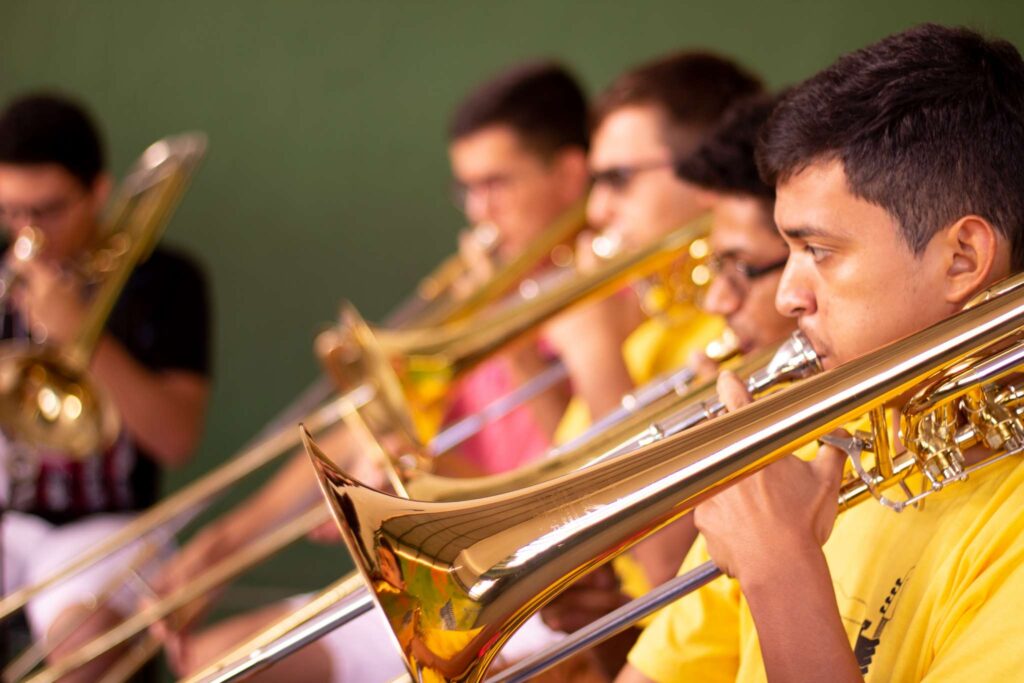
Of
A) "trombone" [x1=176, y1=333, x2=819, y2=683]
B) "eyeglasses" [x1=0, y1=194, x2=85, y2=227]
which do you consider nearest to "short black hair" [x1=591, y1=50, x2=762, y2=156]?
"trombone" [x1=176, y1=333, x2=819, y2=683]

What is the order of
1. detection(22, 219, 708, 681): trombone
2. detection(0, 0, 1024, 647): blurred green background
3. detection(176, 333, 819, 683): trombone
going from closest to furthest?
1. detection(176, 333, 819, 683): trombone
2. detection(22, 219, 708, 681): trombone
3. detection(0, 0, 1024, 647): blurred green background

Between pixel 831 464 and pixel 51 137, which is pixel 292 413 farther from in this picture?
pixel 831 464

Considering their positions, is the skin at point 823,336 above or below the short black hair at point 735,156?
below

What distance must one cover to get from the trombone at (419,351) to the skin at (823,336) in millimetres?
599

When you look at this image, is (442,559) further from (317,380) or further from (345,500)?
(317,380)

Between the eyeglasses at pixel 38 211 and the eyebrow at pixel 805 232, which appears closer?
the eyebrow at pixel 805 232

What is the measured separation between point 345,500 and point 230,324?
2219 mm

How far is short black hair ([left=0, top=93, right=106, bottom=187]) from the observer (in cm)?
203

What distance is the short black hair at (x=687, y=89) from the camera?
1.58 m

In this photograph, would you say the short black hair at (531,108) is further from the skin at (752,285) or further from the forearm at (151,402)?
the skin at (752,285)

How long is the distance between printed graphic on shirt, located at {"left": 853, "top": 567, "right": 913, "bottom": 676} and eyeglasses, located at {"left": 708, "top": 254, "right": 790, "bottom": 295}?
1.46ft

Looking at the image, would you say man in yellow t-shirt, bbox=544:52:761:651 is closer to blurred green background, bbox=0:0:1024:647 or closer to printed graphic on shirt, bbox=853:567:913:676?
printed graphic on shirt, bbox=853:567:913:676

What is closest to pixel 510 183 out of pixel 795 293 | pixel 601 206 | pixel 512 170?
pixel 512 170

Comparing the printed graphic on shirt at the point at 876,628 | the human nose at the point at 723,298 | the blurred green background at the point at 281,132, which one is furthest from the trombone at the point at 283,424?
the printed graphic on shirt at the point at 876,628
